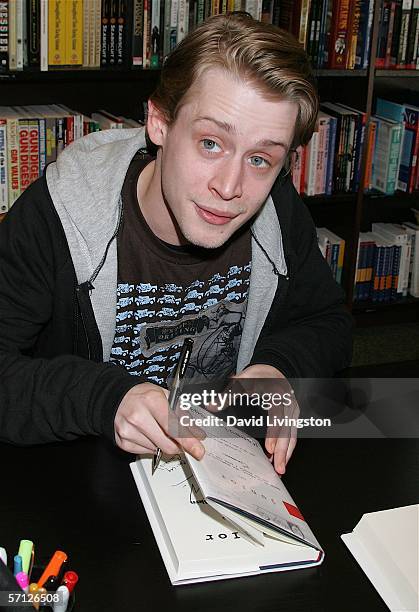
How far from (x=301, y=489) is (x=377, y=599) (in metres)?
0.21

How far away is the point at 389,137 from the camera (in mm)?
2863

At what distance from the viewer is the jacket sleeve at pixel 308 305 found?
1.45m

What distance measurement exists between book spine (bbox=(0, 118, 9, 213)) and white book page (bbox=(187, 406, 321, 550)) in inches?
60.6

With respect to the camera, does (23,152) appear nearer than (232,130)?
No

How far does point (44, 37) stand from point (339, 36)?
961 mm

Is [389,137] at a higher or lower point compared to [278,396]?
higher

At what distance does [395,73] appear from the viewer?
277cm

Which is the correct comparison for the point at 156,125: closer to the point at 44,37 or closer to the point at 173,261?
the point at 173,261

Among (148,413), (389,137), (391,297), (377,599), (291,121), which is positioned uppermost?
(291,121)

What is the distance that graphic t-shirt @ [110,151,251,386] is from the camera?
1.40 m

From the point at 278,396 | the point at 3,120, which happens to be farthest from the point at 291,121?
the point at 3,120

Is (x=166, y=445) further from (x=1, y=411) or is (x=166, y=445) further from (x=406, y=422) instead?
(x=406, y=422)

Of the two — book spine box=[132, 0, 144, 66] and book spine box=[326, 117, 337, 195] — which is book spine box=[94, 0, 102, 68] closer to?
book spine box=[132, 0, 144, 66]

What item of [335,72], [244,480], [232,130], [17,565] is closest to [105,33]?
[335,72]
